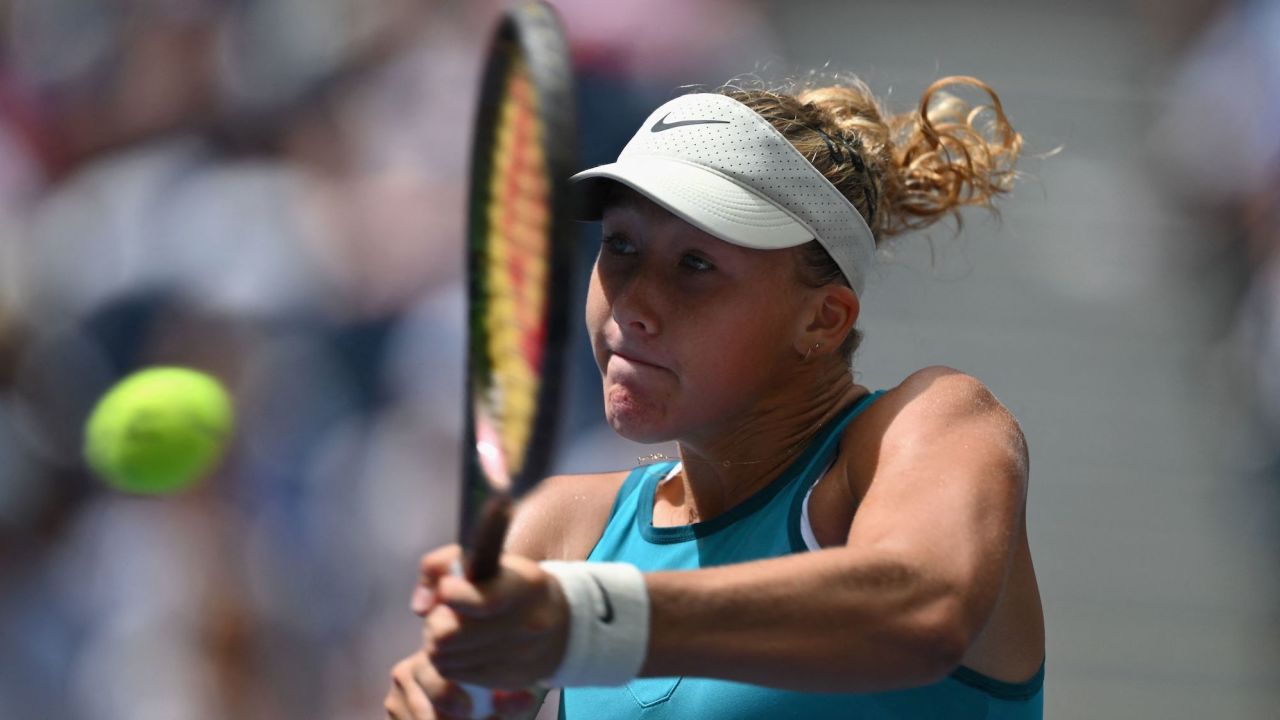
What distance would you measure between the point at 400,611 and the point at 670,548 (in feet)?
8.74

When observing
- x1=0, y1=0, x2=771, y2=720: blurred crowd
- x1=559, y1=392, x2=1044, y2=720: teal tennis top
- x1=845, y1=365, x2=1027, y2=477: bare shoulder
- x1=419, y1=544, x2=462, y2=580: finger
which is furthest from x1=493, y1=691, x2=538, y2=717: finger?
x1=0, y1=0, x2=771, y2=720: blurred crowd

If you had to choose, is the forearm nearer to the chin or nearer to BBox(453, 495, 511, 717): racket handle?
BBox(453, 495, 511, 717): racket handle

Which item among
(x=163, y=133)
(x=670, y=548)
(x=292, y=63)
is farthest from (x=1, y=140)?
(x=670, y=548)

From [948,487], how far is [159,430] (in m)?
3.50

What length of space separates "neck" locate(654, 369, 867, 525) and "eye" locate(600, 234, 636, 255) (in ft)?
0.94

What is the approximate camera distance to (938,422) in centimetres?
170

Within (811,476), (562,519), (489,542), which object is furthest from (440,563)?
(562,519)

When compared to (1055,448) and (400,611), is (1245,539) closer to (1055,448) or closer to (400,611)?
(1055,448)

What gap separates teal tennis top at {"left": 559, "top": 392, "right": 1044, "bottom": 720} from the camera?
1.80 meters

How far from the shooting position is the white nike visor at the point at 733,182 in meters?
1.88

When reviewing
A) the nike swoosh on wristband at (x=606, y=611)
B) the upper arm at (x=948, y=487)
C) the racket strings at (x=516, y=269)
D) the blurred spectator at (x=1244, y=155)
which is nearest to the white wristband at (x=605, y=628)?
the nike swoosh on wristband at (x=606, y=611)

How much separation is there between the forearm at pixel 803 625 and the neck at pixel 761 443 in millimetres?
669

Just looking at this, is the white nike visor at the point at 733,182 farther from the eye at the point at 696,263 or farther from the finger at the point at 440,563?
the finger at the point at 440,563

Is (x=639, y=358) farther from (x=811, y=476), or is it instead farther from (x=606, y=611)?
(x=606, y=611)
